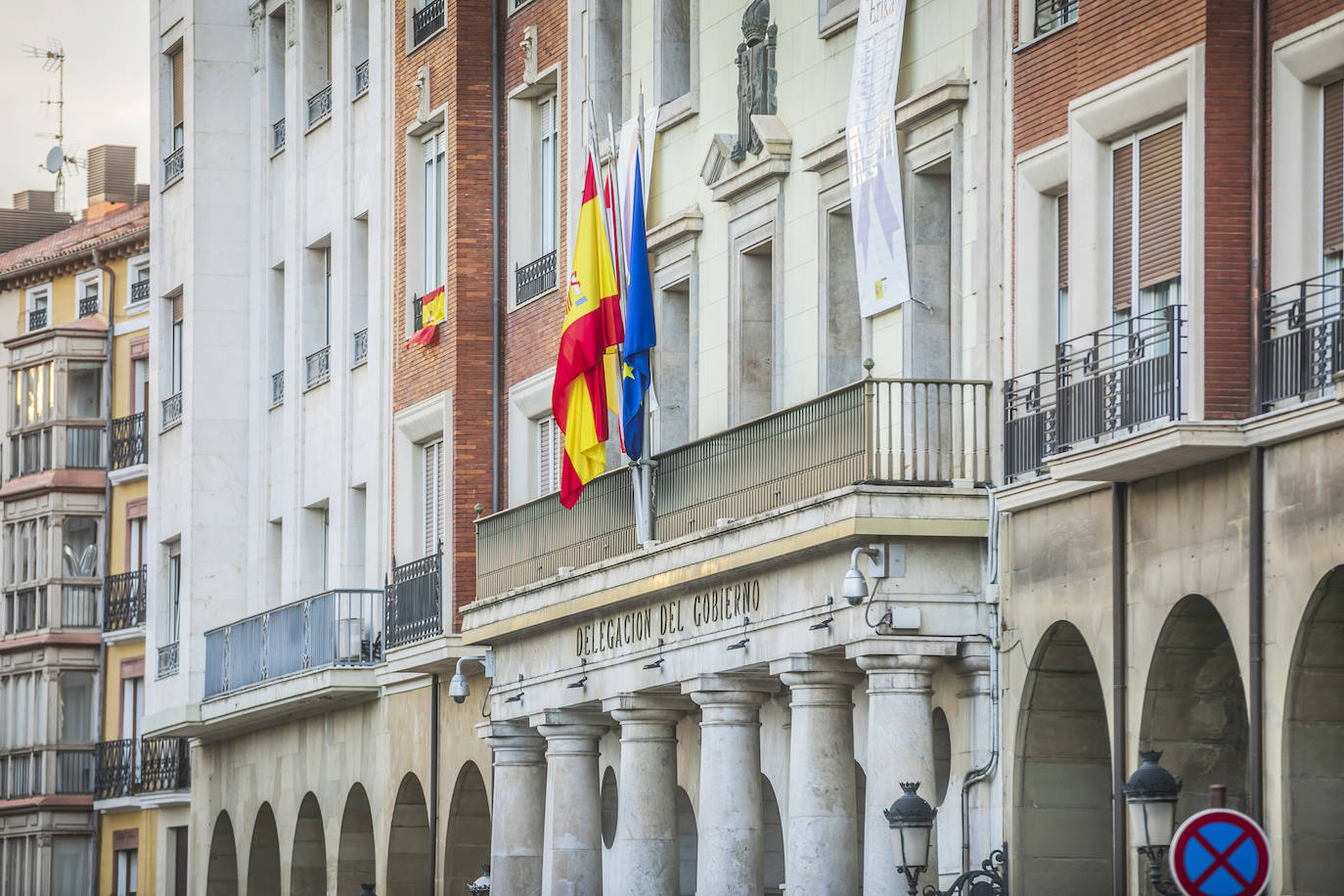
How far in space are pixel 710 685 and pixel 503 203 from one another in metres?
11.1

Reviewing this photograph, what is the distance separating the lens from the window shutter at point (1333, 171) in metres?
22.0

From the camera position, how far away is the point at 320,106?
4656 cm

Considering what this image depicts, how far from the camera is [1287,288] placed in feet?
72.4

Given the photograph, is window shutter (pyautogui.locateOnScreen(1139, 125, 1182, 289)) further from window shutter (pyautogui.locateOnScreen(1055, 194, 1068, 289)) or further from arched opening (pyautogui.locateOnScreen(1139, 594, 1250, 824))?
arched opening (pyautogui.locateOnScreen(1139, 594, 1250, 824))

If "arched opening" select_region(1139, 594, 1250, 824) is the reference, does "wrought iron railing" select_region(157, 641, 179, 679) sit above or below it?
above

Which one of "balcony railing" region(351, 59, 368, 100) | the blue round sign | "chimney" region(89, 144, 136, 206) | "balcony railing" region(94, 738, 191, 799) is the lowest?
the blue round sign

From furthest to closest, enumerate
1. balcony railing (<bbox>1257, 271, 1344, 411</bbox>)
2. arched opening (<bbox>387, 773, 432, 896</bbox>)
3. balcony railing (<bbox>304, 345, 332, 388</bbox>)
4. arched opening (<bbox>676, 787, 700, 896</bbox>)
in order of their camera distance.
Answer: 1. balcony railing (<bbox>304, 345, 332, 388</bbox>)
2. arched opening (<bbox>387, 773, 432, 896</bbox>)
3. arched opening (<bbox>676, 787, 700, 896</bbox>)
4. balcony railing (<bbox>1257, 271, 1344, 411</bbox>)

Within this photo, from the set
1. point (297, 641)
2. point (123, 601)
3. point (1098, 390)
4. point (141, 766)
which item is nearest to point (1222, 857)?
point (1098, 390)

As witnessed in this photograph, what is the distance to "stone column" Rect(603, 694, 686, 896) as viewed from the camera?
3169cm

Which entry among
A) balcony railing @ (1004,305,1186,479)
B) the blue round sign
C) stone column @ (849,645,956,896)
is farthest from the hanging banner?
the blue round sign

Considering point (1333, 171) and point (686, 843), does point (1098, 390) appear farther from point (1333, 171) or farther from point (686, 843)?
point (686, 843)

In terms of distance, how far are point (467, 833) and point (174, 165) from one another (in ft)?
55.8

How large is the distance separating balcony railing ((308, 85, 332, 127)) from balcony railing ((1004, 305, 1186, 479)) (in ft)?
71.7

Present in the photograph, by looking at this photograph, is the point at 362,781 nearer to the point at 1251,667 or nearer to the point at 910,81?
the point at 910,81
